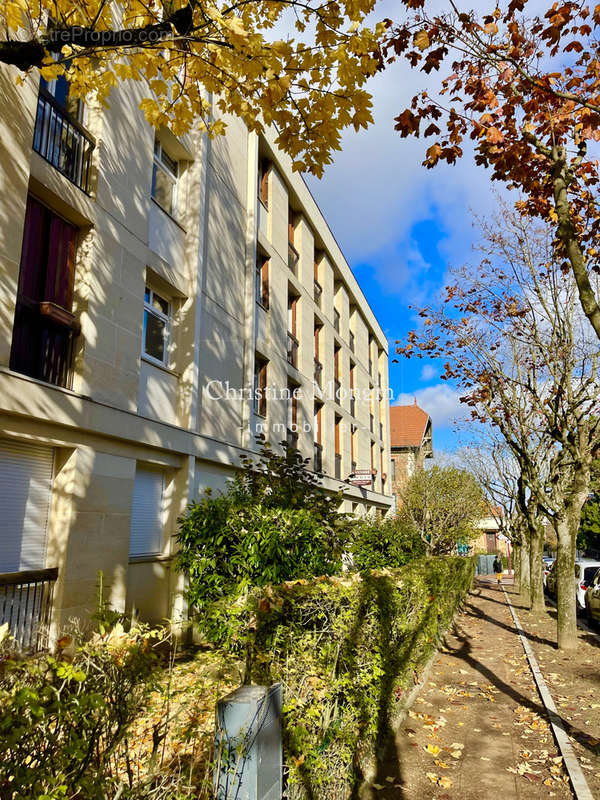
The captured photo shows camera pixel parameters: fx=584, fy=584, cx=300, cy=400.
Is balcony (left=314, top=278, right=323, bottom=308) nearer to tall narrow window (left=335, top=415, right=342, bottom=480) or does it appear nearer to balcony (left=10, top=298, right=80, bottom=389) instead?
tall narrow window (left=335, top=415, right=342, bottom=480)

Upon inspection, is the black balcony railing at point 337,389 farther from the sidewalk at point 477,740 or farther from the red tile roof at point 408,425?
the red tile roof at point 408,425

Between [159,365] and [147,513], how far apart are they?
275 centimetres

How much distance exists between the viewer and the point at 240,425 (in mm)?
14344

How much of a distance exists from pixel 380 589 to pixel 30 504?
4.79m

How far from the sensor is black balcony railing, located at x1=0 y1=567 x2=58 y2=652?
7.05 m

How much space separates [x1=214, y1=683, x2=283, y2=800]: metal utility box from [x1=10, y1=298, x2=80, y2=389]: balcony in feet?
20.1

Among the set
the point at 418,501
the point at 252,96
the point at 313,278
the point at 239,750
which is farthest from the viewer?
the point at 418,501

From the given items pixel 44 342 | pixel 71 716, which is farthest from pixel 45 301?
pixel 71 716

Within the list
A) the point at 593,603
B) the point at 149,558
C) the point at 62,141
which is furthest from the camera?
the point at 593,603

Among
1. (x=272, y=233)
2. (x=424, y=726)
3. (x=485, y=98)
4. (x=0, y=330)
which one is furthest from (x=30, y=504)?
(x=272, y=233)

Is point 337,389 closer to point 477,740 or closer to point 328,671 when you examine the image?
point 477,740

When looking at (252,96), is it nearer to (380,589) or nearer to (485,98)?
(485,98)


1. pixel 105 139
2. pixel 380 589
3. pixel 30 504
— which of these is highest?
pixel 105 139

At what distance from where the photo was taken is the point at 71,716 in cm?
204
